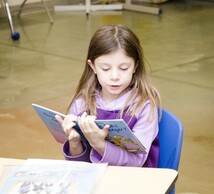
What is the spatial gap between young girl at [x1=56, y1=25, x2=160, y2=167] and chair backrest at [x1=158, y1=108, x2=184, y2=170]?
3 centimetres

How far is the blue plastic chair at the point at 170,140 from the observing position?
181 cm

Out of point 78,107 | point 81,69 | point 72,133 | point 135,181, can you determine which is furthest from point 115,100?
point 81,69

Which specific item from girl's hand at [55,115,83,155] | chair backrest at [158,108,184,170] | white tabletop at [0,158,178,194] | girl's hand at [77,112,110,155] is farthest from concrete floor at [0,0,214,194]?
white tabletop at [0,158,178,194]

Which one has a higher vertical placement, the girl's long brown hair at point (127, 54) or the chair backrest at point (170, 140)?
the girl's long brown hair at point (127, 54)

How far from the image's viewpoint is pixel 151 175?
1.48 meters

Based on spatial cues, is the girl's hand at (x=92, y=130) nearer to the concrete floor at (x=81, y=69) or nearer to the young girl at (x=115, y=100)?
the young girl at (x=115, y=100)

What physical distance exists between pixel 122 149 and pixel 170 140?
0.20 metres

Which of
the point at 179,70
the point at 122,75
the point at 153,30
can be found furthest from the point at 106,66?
the point at 153,30

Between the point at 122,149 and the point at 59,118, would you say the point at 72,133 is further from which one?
the point at 122,149

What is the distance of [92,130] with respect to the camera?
1.65 m

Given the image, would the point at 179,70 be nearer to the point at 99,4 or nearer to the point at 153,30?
the point at 153,30

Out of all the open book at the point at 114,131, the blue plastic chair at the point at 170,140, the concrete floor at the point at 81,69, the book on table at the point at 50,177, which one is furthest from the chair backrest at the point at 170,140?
the concrete floor at the point at 81,69

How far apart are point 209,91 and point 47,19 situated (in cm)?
369

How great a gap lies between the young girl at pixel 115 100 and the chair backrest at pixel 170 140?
25 millimetres
